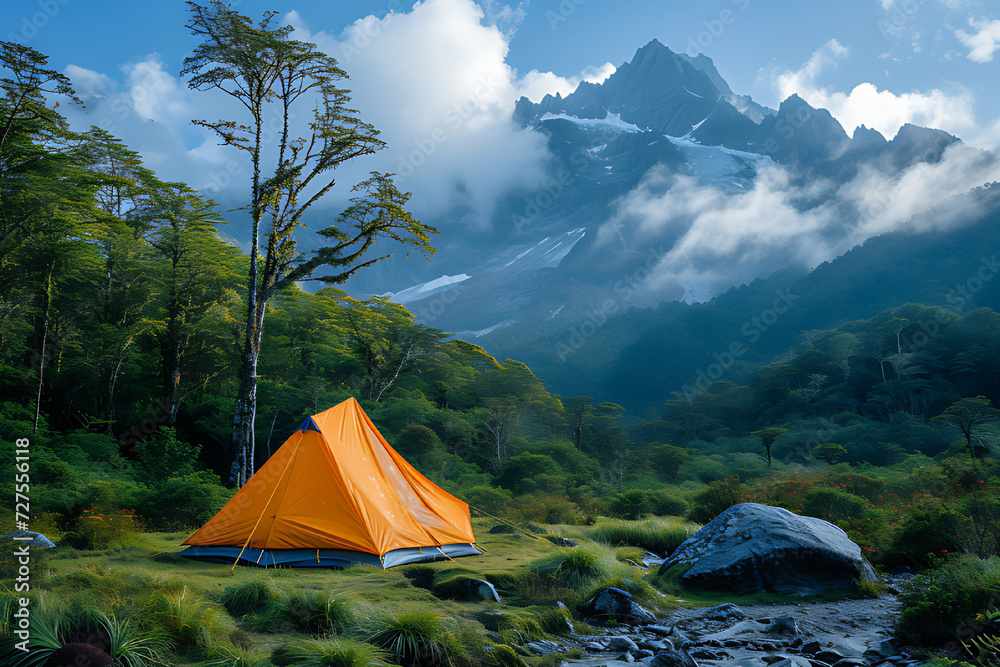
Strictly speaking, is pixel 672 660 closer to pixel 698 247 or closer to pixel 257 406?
pixel 257 406

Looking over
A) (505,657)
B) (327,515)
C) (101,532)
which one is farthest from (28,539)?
(505,657)

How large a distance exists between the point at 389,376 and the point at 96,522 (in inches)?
894

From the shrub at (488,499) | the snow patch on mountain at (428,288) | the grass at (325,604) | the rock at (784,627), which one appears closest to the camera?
the grass at (325,604)

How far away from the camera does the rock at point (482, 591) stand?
5.63 meters

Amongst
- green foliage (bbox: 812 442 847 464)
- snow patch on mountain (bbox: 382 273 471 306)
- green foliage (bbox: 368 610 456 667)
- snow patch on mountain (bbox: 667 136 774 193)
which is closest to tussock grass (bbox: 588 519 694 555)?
green foliage (bbox: 368 610 456 667)

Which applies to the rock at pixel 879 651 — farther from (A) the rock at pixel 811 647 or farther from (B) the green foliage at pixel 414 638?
(B) the green foliage at pixel 414 638

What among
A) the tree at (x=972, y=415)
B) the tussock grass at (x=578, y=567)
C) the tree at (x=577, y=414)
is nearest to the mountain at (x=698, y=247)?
the tree at (x=577, y=414)

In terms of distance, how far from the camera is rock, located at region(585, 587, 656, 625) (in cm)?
537

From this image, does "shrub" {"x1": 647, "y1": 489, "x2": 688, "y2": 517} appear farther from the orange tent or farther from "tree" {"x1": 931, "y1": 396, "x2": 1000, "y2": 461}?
"tree" {"x1": 931, "y1": 396, "x2": 1000, "y2": 461}

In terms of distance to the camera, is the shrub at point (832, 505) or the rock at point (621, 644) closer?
the rock at point (621, 644)

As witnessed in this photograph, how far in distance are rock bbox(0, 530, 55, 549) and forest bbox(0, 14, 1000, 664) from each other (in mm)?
372

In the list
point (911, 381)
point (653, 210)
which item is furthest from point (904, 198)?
point (911, 381)

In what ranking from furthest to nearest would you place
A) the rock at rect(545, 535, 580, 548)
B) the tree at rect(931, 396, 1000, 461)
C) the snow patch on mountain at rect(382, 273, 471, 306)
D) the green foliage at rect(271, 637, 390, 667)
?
1. the snow patch on mountain at rect(382, 273, 471, 306)
2. the tree at rect(931, 396, 1000, 461)
3. the rock at rect(545, 535, 580, 548)
4. the green foliage at rect(271, 637, 390, 667)

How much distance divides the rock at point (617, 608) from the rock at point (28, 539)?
231 inches
